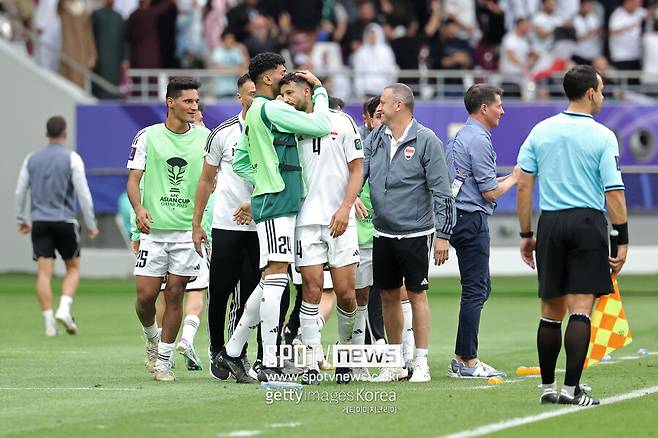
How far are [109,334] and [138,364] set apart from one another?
13.7 ft

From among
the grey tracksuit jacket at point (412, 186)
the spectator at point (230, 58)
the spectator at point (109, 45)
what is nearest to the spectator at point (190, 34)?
the spectator at point (230, 58)

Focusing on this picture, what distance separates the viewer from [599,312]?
532 inches

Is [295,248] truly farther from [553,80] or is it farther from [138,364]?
[553,80]

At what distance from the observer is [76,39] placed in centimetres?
3036

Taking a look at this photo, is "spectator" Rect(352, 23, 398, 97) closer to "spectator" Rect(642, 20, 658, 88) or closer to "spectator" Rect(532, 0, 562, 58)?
"spectator" Rect(532, 0, 562, 58)

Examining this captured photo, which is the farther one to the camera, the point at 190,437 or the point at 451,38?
the point at 451,38

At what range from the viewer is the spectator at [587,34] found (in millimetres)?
30703

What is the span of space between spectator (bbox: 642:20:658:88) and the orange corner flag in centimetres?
1786

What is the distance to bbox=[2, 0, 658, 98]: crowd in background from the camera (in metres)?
29.6

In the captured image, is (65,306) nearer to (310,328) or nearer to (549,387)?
(310,328)

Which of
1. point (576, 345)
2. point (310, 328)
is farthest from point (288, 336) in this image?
point (576, 345)

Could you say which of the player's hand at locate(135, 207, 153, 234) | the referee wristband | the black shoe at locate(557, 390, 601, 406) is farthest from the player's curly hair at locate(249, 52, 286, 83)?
the black shoe at locate(557, 390, 601, 406)

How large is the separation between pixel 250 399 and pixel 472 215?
3.05m

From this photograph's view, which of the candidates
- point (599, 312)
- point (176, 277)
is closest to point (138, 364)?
point (176, 277)
